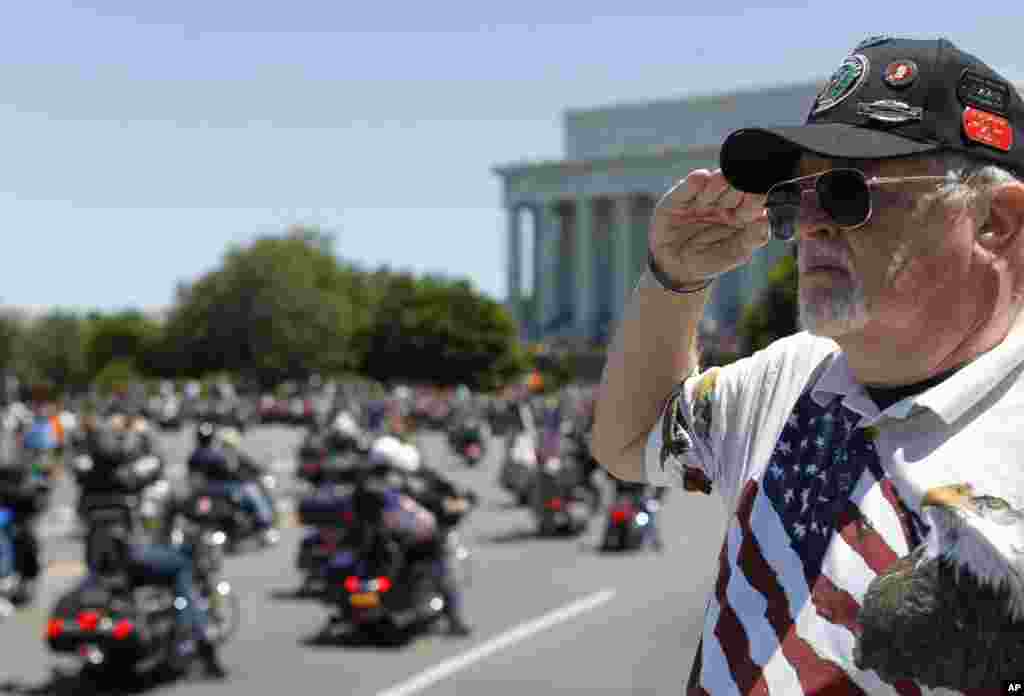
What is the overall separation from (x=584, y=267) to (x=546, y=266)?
5108mm

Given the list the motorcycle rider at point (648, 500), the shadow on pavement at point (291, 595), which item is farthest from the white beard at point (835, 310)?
the motorcycle rider at point (648, 500)

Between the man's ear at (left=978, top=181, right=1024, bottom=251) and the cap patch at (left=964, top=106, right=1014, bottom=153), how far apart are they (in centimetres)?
5

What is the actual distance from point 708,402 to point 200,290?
3663 inches

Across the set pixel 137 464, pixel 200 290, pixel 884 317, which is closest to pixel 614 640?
pixel 137 464

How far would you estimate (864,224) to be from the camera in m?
1.88

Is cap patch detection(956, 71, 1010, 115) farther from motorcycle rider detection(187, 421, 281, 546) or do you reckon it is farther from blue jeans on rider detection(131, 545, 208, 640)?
motorcycle rider detection(187, 421, 281, 546)

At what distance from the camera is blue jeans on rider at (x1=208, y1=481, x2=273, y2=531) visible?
→ 16.8m

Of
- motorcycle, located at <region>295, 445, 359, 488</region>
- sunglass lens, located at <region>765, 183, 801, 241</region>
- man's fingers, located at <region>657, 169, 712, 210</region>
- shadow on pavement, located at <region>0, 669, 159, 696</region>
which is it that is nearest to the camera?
sunglass lens, located at <region>765, 183, 801, 241</region>

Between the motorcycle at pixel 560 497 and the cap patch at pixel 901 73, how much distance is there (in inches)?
702

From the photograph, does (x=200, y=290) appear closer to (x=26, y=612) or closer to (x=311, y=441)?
(x=311, y=441)

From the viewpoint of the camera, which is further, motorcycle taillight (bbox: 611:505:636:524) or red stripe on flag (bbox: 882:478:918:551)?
motorcycle taillight (bbox: 611:505:636:524)

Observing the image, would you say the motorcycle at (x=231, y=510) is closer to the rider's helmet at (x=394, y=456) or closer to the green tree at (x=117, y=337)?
the rider's helmet at (x=394, y=456)

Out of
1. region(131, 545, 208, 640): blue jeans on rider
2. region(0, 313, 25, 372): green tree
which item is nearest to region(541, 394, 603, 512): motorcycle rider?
region(131, 545, 208, 640): blue jeans on rider

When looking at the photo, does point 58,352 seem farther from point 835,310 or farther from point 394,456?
point 835,310
